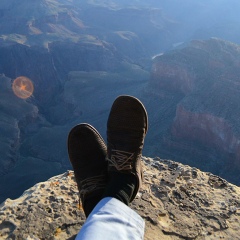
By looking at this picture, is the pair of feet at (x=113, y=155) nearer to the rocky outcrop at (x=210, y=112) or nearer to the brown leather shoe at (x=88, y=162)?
the brown leather shoe at (x=88, y=162)

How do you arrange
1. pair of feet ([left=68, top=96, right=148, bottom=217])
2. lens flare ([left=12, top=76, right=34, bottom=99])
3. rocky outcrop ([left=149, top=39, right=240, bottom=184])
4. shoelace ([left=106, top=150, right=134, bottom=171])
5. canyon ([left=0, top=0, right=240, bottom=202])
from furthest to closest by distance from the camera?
lens flare ([left=12, top=76, right=34, bottom=99]) → canyon ([left=0, top=0, right=240, bottom=202]) → rocky outcrop ([left=149, top=39, right=240, bottom=184]) → shoelace ([left=106, top=150, right=134, bottom=171]) → pair of feet ([left=68, top=96, right=148, bottom=217])

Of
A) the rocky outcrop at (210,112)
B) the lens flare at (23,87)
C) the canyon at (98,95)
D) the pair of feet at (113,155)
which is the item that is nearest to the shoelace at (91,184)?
the pair of feet at (113,155)

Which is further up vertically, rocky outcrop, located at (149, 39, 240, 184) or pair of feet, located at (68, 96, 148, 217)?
pair of feet, located at (68, 96, 148, 217)

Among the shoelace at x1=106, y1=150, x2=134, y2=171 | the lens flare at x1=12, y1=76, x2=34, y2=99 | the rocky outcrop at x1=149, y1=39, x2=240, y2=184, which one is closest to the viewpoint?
the shoelace at x1=106, y1=150, x2=134, y2=171

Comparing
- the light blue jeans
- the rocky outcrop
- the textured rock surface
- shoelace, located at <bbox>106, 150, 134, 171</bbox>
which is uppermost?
the light blue jeans

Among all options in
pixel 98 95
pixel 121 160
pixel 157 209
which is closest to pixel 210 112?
pixel 98 95

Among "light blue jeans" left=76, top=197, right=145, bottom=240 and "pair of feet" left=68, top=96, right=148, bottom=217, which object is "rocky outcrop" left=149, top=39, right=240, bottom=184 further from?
"light blue jeans" left=76, top=197, right=145, bottom=240

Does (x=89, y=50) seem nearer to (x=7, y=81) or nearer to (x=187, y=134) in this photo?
(x=7, y=81)

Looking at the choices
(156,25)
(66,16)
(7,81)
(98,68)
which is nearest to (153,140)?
(7,81)

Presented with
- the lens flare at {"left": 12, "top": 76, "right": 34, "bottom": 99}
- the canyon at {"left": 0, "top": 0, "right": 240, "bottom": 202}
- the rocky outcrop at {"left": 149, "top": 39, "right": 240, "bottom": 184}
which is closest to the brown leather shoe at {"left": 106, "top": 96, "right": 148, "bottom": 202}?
the canyon at {"left": 0, "top": 0, "right": 240, "bottom": 202}
